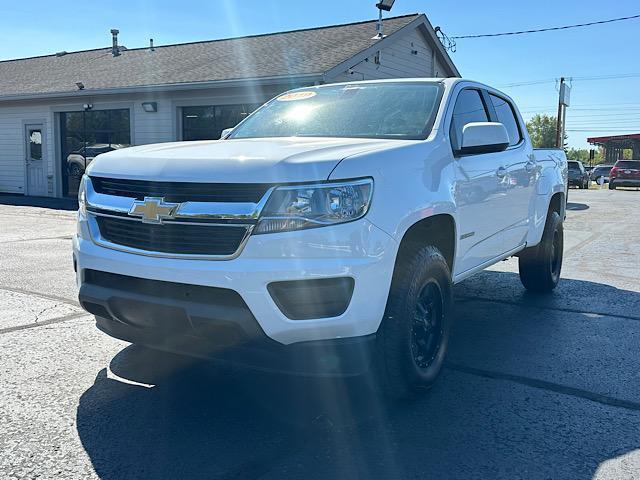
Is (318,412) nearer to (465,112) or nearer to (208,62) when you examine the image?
(465,112)

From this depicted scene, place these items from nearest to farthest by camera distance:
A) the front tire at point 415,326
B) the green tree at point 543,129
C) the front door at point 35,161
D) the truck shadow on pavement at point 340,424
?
the truck shadow on pavement at point 340,424
the front tire at point 415,326
the front door at point 35,161
the green tree at point 543,129

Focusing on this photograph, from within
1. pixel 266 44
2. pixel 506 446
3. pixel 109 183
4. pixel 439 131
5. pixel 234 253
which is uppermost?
pixel 266 44

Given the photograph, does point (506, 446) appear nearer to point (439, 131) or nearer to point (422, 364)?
point (422, 364)

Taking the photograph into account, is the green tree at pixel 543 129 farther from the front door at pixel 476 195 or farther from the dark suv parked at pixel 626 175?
the front door at pixel 476 195

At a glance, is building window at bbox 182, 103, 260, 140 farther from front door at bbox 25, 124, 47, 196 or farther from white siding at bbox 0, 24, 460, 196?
front door at bbox 25, 124, 47, 196

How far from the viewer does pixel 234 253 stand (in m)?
3.12

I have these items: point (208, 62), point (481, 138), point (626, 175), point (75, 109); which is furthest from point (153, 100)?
point (626, 175)

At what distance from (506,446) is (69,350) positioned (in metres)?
3.00

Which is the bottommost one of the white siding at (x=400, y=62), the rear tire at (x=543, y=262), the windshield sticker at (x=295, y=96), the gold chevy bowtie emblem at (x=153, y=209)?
the rear tire at (x=543, y=262)

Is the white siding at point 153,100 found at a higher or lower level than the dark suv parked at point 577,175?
higher

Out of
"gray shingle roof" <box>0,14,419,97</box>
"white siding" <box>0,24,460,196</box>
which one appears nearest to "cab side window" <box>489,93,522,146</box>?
"gray shingle roof" <box>0,14,419,97</box>

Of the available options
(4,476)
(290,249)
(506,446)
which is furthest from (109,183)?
(506,446)

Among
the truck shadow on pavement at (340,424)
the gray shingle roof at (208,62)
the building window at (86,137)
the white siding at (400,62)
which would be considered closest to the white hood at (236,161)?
the truck shadow on pavement at (340,424)

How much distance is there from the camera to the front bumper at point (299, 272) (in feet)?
10.0
